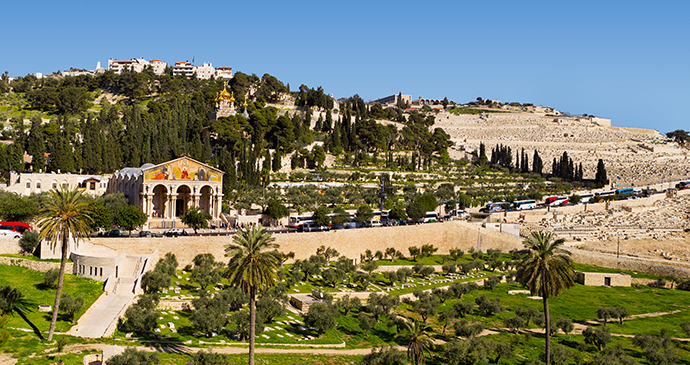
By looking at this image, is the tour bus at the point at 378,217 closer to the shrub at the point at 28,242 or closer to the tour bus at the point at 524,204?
the tour bus at the point at 524,204

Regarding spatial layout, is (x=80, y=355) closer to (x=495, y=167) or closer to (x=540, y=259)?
(x=540, y=259)

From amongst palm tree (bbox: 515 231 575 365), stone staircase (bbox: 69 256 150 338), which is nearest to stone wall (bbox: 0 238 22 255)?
stone staircase (bbox: 69 256 150 338)

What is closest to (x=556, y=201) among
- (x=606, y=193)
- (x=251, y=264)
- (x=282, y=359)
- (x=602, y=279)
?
(x=606, y=193)

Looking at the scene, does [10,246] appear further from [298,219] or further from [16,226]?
[298,219]

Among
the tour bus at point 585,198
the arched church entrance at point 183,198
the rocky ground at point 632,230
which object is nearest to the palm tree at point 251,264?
the arched church entrance at point 183,198

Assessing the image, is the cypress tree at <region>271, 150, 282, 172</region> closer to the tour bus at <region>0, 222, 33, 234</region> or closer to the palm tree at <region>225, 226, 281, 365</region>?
the tour bus at <region>0, 222, 33, 234</region>

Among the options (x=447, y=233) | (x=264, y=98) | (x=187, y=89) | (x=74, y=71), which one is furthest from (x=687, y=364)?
(x=74, y=71)
